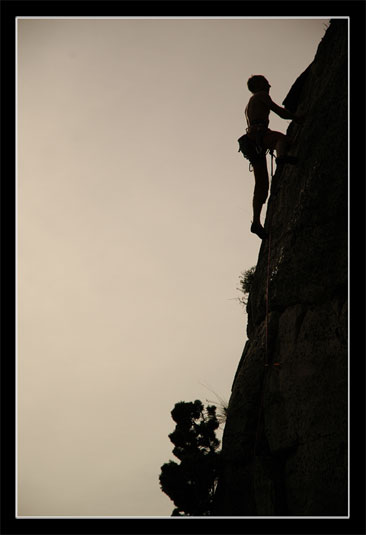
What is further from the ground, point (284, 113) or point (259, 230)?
point (284, 113)

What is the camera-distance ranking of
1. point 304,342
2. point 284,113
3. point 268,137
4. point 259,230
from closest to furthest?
point 304,342 < point 284,113 < point 268,137 < point 259,230

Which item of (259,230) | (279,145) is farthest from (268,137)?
(259,230)

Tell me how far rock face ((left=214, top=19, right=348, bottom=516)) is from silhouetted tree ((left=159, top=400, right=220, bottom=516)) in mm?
835

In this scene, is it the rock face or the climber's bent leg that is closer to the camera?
the rock face

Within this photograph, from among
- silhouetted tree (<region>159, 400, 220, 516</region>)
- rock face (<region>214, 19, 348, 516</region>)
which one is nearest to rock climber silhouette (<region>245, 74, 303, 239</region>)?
rock face (<region>214, 19, 348, 516</region>)

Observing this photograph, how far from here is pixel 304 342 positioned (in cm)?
683

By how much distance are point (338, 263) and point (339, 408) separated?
5.42 ft

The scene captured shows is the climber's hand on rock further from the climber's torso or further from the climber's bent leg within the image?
the climber's torso

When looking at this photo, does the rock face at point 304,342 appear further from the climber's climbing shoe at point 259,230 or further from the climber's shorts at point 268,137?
the climber's shorts at point 268,137

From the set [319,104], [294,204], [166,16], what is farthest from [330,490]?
[166,16]

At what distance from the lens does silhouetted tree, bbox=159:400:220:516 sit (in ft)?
29.9

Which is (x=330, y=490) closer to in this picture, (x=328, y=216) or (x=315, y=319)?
(x=315, y=319)

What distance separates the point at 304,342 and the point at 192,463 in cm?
384

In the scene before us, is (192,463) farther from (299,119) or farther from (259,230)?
(299,119)
